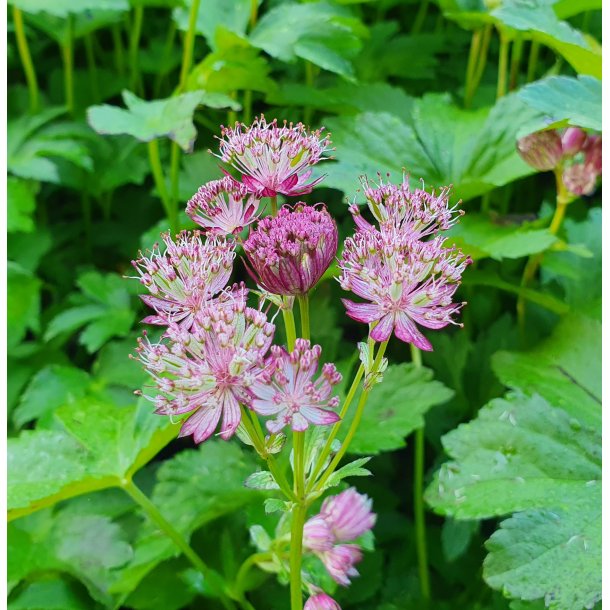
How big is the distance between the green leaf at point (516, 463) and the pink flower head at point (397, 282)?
1.01 ft

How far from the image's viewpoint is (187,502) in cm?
100

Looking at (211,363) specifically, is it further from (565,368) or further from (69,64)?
(69,64)

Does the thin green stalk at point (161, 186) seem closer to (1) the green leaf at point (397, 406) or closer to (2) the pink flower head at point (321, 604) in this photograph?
(1) the green leaf at point (397, 406)

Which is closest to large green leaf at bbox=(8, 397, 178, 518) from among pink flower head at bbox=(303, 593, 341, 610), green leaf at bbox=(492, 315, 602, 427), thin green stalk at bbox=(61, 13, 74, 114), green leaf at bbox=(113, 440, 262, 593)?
green leaf at bbox=(113, 440, 262, 593)

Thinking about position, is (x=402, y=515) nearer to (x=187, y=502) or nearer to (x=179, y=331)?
(x=187, y=502)

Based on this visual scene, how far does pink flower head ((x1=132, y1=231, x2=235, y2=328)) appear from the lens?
590mm

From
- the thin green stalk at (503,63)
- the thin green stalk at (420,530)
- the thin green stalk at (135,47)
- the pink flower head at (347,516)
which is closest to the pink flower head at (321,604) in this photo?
the pink flower head at (347,516)

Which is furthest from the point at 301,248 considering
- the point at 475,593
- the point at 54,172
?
the point at 54,172

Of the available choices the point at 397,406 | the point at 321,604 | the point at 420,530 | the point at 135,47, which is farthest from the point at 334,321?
the point at 135,47

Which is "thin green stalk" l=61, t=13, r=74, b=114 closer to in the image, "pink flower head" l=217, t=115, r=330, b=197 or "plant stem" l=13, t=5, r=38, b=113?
"plant stem" l=13, t=5, r=38, b=113

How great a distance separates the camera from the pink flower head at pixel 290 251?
1.82ft

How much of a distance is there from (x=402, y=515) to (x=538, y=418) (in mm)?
375

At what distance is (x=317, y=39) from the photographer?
1.16 meters

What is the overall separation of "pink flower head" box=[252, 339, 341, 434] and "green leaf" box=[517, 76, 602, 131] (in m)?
0.45
